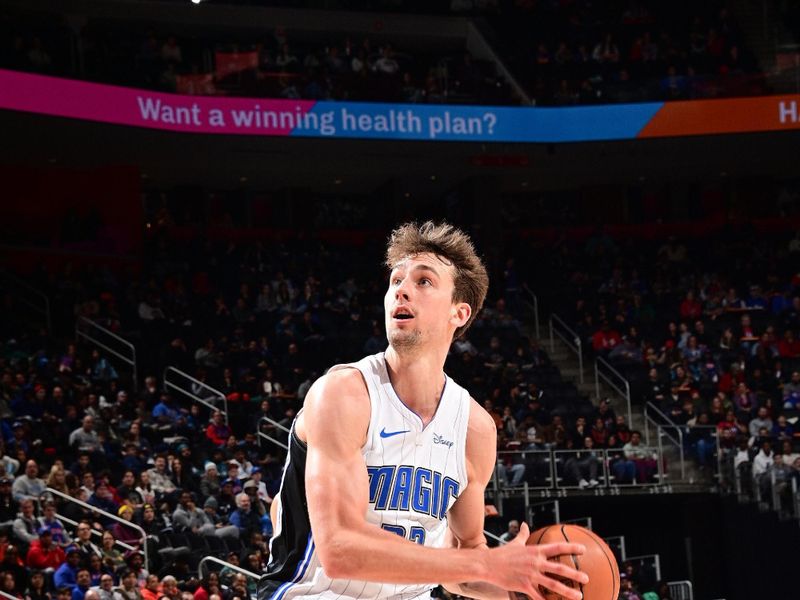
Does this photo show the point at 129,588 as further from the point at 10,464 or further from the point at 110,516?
the point at 10,464

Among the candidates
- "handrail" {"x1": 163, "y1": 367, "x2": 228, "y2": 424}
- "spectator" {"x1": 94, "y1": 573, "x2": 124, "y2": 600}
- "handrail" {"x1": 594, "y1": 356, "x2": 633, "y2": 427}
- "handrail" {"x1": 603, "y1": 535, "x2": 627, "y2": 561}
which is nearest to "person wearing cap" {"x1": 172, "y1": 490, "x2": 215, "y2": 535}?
"spectator" {"x1": 94, "y1": 573, "x2": 124, "y2": 600}

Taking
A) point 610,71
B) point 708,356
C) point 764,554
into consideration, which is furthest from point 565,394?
point 610,71

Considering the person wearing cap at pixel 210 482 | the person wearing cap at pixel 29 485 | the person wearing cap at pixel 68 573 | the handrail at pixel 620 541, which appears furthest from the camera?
the handrail at pixel 620 541

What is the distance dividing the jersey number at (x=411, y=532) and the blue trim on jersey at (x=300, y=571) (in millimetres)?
301

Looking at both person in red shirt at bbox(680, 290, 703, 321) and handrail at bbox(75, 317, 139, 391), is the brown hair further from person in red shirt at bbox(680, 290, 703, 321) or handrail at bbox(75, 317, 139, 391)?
person in red shirt at bbox(680, 290, 703, 321)

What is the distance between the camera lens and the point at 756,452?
19141 mm

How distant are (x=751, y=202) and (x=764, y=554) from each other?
12.9 metres

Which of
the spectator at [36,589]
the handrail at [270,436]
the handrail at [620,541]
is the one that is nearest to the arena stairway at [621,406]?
the handrail at [620,541]

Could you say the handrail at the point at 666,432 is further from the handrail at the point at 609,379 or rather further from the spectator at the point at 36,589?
the spectator at the point at 36,589

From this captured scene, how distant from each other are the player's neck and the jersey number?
445mm

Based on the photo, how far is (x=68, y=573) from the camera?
1245 centimetres

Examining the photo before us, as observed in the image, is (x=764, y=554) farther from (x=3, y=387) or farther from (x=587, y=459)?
(x=3, y=387)

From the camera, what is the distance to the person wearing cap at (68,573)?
12.4 metres

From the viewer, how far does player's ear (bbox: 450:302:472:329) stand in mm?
5188
